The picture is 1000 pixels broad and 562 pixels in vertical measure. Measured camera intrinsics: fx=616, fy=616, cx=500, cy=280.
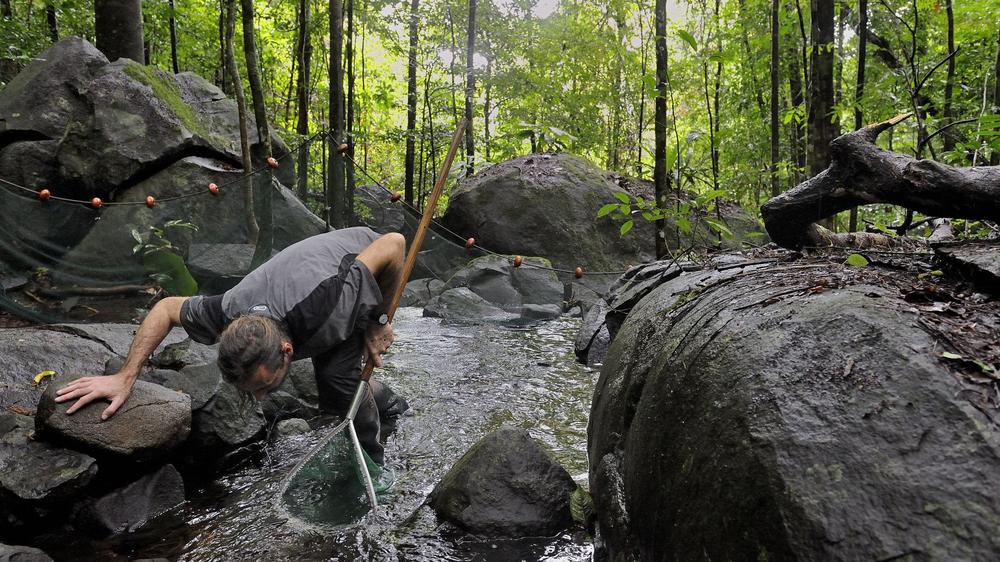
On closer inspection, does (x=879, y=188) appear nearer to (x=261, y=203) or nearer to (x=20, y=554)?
(x=20, y=554)

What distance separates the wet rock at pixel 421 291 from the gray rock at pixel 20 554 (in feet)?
19.3

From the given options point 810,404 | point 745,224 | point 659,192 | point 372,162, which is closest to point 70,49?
point 659,192

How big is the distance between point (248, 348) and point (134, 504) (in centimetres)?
116

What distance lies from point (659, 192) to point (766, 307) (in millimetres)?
5435

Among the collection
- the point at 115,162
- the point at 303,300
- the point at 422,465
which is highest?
the point at 115,162

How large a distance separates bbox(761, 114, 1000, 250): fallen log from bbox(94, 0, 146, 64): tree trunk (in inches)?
353

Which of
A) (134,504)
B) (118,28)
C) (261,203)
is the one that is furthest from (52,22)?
(134,504)

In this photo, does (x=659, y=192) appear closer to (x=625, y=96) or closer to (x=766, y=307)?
(x=766, y=307)

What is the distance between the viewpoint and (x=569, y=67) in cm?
1427

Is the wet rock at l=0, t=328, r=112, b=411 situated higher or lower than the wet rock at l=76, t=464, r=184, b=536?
higher

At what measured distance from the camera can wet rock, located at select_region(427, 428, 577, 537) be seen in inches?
109

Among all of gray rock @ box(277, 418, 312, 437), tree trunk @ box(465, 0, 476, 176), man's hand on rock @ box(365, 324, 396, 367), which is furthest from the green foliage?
tree trunk @ box(465, 0, 476, 176)

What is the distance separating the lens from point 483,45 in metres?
14.5

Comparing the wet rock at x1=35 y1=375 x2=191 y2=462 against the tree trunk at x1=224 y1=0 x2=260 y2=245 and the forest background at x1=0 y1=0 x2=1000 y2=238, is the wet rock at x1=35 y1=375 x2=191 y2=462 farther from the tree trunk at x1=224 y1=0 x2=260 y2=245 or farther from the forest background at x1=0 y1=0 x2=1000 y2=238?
the forest background at x1=0 y1=0 x2=1000 y2=238
